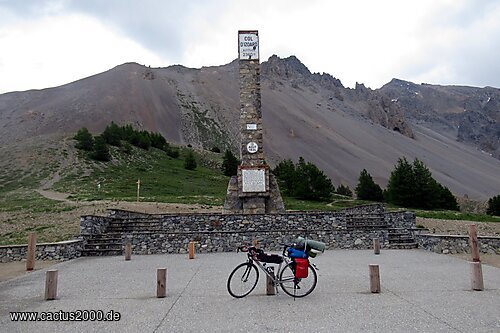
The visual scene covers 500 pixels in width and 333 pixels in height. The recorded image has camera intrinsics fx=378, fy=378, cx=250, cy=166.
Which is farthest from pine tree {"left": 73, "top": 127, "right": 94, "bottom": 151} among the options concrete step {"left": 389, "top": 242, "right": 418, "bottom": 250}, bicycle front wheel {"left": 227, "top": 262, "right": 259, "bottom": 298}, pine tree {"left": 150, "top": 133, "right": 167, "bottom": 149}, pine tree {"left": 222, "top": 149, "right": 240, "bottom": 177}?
bicycle front wheel {"left": 227, "top": 262, "right": 259, "bottom": 298}

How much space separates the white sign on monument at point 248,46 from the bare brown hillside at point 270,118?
42537 millimetres

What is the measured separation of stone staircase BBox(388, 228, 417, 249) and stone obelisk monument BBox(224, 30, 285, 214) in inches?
220

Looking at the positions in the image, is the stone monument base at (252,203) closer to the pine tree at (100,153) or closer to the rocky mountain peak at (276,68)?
the pine tree at (100,153)

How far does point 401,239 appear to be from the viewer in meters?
15.4

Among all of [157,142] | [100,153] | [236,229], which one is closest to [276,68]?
[157,142]

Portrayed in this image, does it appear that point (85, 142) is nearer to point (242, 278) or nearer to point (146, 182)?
point (146, 182)

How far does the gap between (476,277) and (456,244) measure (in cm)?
681

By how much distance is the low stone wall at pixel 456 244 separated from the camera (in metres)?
13.1

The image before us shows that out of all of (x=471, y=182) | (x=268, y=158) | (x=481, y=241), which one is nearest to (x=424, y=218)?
(x=481, y=241)

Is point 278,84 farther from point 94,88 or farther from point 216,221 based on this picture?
point 216,221

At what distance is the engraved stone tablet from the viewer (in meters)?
19.2

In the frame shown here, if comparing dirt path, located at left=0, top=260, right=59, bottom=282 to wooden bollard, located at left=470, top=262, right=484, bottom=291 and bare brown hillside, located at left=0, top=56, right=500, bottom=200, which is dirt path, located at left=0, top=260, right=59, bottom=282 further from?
bare brown hillside, located at left=0, top=56, right=500, bottom=200

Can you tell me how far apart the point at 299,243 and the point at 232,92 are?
11591 cm

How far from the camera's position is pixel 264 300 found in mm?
6758
